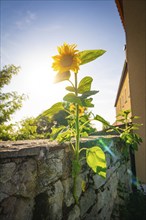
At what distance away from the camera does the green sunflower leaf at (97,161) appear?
3.89ft

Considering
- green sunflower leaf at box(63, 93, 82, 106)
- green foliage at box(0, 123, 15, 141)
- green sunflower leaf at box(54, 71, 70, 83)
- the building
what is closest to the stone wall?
green sunflower leaf at box(63, 93, 82, 106)

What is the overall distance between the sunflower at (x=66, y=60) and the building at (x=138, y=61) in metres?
5.02

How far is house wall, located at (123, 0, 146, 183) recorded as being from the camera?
571cm

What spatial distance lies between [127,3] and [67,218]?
789 centimetres

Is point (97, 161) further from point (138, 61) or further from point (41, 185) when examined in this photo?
point (138, 61)

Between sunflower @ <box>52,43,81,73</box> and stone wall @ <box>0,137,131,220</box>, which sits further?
sunflower @ <box>52,43,81,73</box>

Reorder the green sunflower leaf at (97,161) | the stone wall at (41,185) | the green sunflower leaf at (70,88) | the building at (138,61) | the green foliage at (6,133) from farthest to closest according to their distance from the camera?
the building at (138,61)
the green foliage at (6,133)
the green sunflower leaf at (70,88)
the green sunflower leaf at (97,161)
the stone wall at (41,185)

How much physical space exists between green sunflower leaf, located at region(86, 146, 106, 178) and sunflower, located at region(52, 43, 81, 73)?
0.60 meters

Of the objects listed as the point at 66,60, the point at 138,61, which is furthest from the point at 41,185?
the point at 138,61

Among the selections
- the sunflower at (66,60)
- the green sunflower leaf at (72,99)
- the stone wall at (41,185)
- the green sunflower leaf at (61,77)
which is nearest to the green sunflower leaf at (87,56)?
the sunflower at (66,60)

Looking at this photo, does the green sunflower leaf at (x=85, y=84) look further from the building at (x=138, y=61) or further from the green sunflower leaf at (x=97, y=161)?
the building at (x=138, y=61)

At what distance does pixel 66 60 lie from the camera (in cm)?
132

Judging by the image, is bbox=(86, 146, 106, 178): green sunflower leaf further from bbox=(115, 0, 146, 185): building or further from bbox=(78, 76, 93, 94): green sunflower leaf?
bbox=(115, 0, 146, 185): building

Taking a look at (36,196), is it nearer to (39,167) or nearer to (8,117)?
(39,167)
